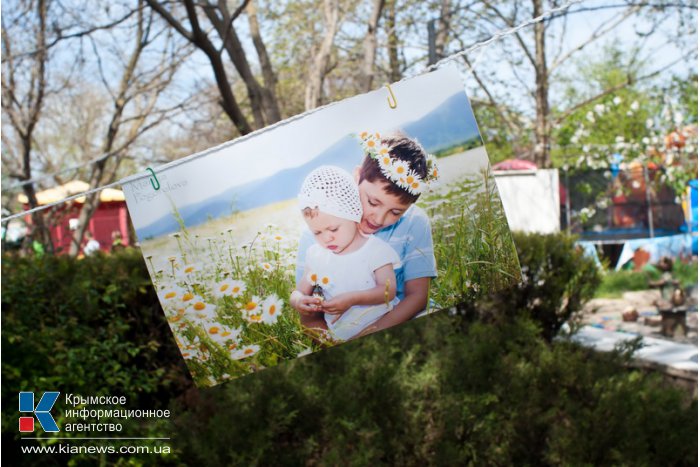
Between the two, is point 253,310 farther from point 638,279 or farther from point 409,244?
point 638,279

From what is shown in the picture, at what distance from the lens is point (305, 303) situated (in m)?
2.01

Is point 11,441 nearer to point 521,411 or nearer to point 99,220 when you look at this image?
point 521,411

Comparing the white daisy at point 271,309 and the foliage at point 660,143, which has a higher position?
the white daisy at point 271,309

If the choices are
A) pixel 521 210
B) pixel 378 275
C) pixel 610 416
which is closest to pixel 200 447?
pixel 378 275

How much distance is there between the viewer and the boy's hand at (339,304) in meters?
1.99

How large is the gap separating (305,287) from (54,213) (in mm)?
7739

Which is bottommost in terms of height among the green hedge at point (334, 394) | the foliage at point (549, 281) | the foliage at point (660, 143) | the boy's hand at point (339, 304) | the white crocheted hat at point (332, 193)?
the foliage at point (660, 143)

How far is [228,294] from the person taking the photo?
2035 mm

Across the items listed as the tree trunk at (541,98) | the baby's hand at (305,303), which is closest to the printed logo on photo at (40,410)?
the baby's hand at (305,303)

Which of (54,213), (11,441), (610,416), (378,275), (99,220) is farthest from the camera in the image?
(99,220)

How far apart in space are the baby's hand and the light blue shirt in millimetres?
46

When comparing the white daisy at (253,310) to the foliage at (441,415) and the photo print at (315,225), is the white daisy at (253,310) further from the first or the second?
the foliage at (441,415)

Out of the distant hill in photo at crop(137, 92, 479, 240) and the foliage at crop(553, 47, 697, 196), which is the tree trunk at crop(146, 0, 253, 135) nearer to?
the distant hill in photo at crop(137, 92, 479, 240)

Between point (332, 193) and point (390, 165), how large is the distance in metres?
0.17
